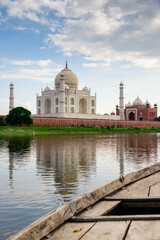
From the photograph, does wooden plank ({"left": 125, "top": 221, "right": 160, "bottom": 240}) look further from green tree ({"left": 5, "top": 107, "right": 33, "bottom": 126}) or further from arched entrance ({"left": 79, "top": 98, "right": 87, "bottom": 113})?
arched entrance ({"left": 79, "top": 98, "right": 87, "bottom": 113})

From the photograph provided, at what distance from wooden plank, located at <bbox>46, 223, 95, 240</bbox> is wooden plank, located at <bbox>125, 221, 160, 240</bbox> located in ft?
1.22

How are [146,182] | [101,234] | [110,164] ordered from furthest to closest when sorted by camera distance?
[110,164] → [146,182] → [101,234]

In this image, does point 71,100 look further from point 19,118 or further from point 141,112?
point 19,118

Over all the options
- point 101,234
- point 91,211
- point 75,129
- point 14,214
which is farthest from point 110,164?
point 75,129

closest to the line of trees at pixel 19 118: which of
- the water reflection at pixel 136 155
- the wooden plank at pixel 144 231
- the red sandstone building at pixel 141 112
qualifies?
the water reflection at pixel 136 155

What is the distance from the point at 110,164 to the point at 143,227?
6862 millimetres

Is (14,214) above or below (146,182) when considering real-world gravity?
below

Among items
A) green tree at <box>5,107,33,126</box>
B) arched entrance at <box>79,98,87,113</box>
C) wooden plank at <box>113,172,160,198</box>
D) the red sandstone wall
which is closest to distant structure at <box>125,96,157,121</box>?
the red sandstone wall

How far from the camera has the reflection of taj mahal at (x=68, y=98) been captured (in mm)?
52500

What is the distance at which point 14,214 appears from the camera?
167 inches

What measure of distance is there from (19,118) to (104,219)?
3557cm

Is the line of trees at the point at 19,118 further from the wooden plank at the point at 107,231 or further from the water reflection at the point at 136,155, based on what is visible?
the wooden plank at the point at 107,231

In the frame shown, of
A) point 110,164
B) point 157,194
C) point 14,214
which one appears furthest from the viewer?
point 110,164

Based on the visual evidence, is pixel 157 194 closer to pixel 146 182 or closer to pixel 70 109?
pixel 146 182
